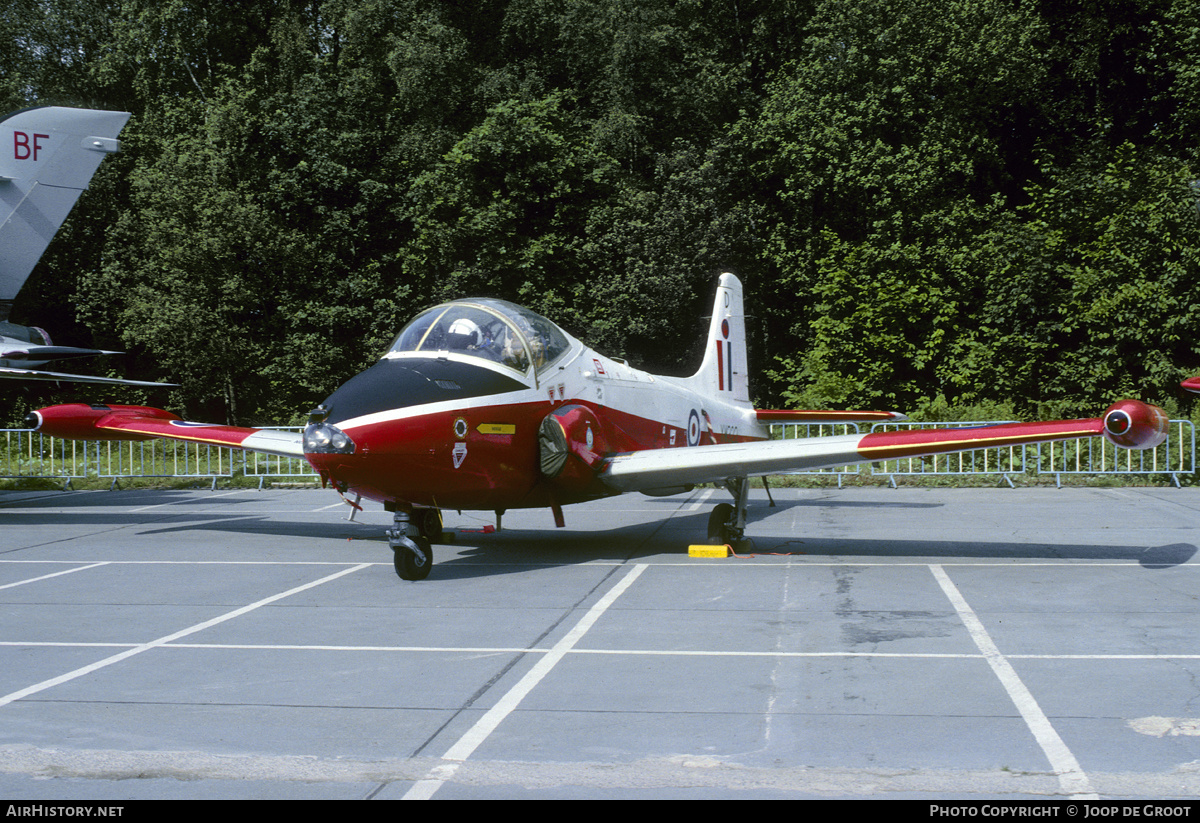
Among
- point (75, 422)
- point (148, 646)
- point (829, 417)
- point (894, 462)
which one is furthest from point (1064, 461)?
point (75, 422)

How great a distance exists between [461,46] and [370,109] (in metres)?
4.28

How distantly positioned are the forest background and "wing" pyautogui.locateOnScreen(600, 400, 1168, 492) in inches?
681

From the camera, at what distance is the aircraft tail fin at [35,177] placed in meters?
17.0

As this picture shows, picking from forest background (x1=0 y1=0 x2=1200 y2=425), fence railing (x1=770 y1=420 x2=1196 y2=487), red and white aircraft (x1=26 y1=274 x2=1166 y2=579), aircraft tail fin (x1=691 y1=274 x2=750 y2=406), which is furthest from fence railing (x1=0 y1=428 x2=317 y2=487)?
fence railing (x1=770 y1=420 x2=1196 y2=487)

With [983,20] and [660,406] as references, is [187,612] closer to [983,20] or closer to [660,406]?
[660,406]

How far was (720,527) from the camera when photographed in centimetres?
1150

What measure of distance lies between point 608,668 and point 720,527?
5.45 metres

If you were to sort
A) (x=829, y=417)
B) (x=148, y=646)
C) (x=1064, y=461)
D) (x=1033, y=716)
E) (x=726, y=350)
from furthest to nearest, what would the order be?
(x=1064, y=461), (x=726, y=350), (x=829, y=417), (x=148, y=646), (x=1033, y=716)

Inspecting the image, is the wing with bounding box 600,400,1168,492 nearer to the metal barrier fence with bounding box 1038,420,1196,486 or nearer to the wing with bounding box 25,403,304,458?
the wing with bounding box 25,403,304,458

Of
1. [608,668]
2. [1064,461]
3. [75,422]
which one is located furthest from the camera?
[1064,461]

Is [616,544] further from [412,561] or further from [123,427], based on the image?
[123,427]

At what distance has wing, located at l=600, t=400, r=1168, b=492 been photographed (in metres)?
8.34

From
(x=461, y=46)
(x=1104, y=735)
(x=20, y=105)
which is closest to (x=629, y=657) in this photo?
(x=1104, y=735)

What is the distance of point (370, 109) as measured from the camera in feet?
113
